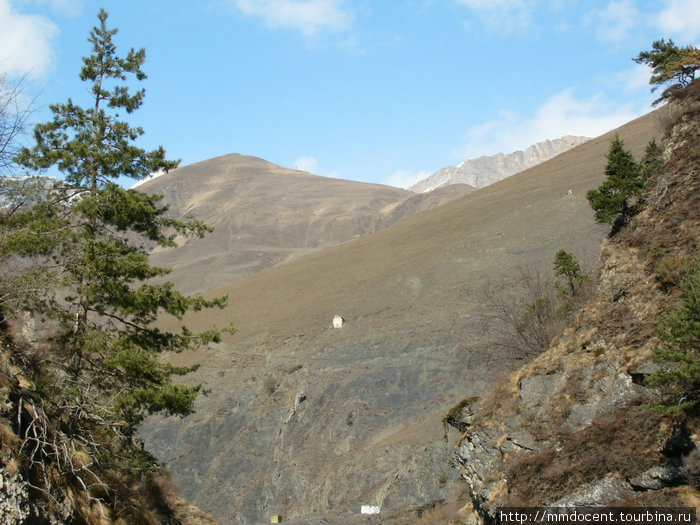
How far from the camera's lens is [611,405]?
38.4 feet

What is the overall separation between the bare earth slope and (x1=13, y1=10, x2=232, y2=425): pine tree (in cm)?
1586

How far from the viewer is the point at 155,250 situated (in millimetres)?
168750

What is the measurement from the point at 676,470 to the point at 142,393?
9654mm

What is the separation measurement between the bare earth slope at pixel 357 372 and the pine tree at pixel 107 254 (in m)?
15.9

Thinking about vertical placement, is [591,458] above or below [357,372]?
above

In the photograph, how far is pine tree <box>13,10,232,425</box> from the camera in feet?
38.7

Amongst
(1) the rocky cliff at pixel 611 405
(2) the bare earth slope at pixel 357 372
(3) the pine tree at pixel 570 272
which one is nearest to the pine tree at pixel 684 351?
(1) the rocky cliff at pixel 611 405

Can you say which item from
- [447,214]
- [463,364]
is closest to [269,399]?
[463,364]

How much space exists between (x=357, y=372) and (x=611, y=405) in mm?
31755

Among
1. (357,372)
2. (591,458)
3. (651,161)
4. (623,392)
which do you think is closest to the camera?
(591,458)

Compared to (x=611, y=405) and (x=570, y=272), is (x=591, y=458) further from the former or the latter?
(x=570, y=272)

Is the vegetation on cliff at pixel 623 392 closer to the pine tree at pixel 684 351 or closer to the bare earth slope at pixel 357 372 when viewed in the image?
the pine tree at pixel 684 351

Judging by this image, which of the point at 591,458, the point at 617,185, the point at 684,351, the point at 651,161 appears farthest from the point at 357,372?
the point at 684,351

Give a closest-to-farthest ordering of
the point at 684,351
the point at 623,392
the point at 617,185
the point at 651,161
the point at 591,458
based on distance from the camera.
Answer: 1. the point at 684,351
2. the point at 591,458
3. the point at 623,392
4. the point at 651,161
5. the point at 617,185
